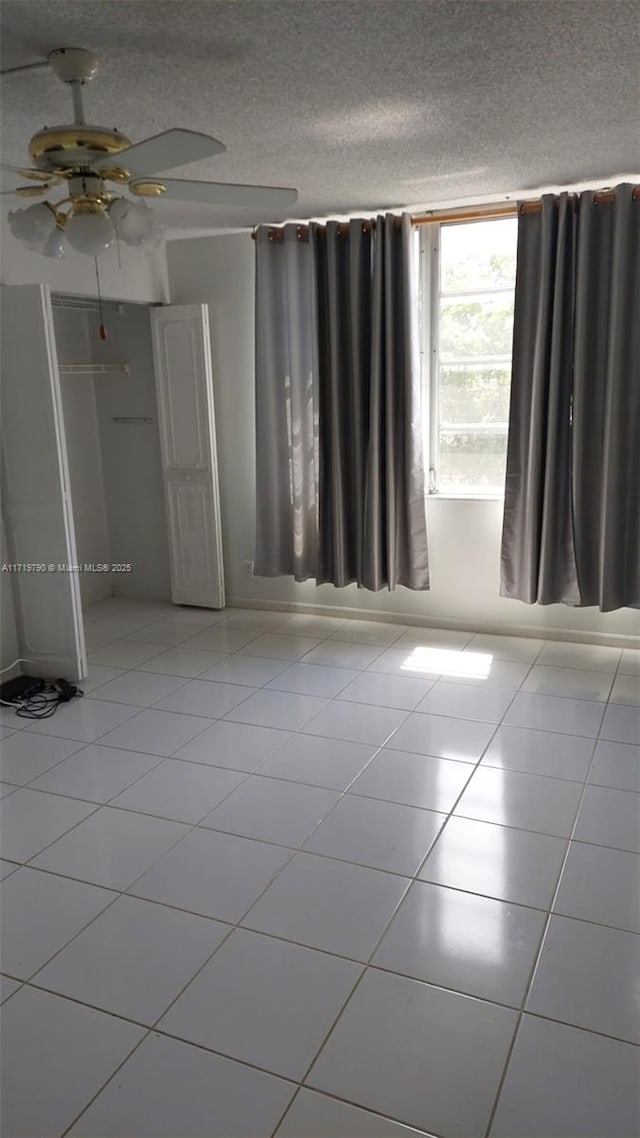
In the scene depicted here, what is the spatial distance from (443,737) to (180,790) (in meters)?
1.14

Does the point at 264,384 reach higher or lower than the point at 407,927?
higher

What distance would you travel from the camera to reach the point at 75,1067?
71.1 inches

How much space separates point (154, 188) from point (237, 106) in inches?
22.3

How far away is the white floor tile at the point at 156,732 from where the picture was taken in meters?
3.39

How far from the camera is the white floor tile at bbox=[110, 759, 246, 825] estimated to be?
2865mm

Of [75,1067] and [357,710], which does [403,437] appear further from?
[75,1067]

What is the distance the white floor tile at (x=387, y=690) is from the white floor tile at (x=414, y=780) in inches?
20.7

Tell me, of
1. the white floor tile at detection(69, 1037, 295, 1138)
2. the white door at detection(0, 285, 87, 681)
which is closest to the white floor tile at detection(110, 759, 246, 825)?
the white floor tile at detection(69, 1037, 295, 1138)

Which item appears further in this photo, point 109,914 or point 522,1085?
point 109,914

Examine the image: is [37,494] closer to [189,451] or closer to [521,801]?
[189,451]

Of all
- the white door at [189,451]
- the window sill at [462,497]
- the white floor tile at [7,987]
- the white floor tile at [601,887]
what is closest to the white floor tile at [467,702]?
the white floor tile at [601,887]

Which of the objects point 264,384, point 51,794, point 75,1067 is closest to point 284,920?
point 75,1067

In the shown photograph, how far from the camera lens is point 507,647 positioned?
4465 mm

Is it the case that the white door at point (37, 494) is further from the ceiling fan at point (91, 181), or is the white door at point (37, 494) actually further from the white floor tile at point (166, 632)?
the ceiling fan at point (91, 181)
